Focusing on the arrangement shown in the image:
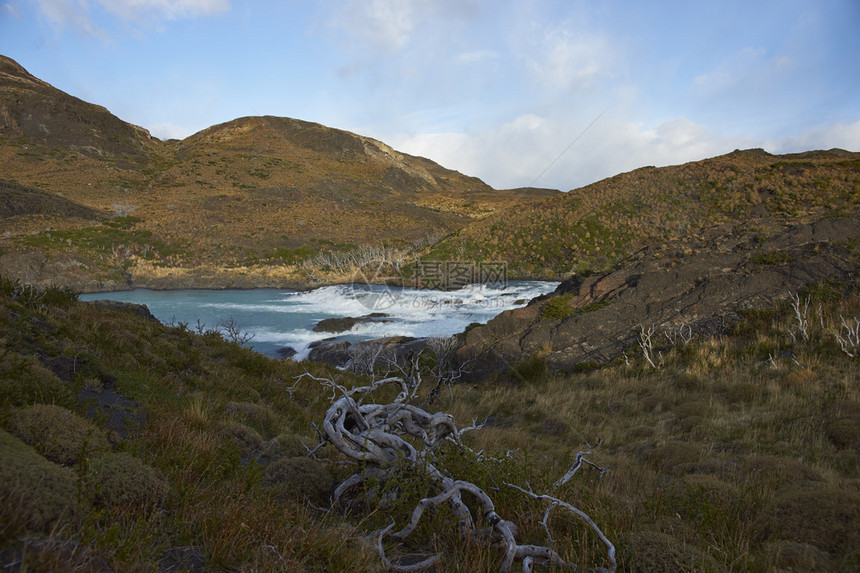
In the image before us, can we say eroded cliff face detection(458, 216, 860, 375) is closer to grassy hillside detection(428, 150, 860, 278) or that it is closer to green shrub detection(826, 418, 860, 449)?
green shrub detection(826, 418, 860, 449)

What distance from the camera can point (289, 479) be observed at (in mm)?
4098

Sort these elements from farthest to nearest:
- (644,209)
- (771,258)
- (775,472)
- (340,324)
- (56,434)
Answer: (644,209)
(340,324)
(771,258)
(775,472)
(56,434)

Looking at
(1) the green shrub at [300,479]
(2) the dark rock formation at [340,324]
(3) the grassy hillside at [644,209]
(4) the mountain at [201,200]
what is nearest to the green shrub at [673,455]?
(1) the green shrub at [300,479]

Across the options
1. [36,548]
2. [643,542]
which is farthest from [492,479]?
[36,548]

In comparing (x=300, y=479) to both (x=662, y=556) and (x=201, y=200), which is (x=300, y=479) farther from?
(x=201, y=200)

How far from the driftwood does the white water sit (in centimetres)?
1857

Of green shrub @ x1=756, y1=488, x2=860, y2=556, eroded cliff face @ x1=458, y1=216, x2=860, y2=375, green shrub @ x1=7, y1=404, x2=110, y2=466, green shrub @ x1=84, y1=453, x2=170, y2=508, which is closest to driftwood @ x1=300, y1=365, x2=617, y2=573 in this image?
green shrub @ x1=84, y1=453, x2=170, y2=508

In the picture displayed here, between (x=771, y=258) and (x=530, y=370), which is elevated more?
(x=771, y=258)

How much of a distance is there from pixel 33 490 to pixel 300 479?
222cm

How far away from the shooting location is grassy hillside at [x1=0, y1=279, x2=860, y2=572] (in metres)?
2.54

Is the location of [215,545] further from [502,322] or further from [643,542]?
[502,322]

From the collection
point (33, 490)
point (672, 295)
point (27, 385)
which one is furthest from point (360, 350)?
point (33, 490)

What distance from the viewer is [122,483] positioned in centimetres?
280

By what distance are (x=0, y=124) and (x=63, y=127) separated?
10.1 metres
